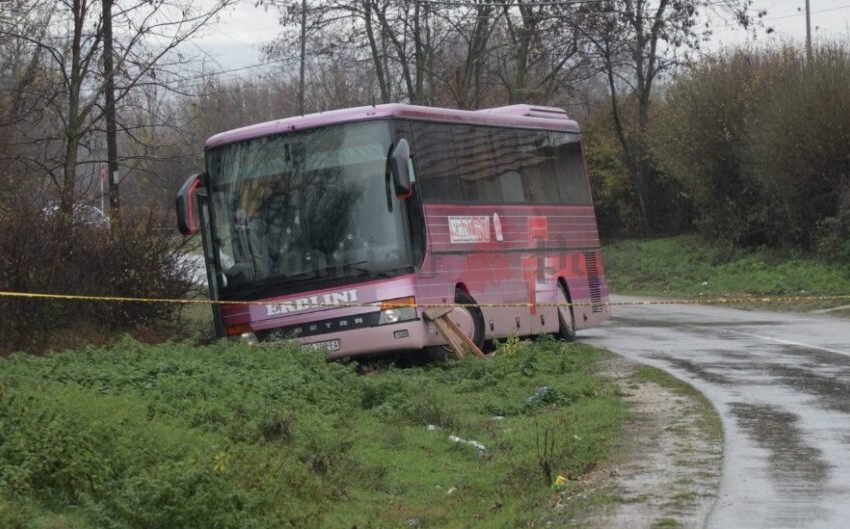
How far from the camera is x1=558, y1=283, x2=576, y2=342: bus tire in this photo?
2181 centimetres

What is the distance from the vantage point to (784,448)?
9.89 metres

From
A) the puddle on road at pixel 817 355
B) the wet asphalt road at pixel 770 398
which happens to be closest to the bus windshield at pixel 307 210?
the wet asphalt road at pixel 770 398

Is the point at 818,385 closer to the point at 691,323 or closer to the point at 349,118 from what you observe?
the point at 349,118

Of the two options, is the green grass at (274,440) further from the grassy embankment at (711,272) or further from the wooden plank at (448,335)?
the grassy embankment at (711,272)

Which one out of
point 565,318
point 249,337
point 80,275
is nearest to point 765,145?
point 565,318

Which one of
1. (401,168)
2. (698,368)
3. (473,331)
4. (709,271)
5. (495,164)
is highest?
(495,164)

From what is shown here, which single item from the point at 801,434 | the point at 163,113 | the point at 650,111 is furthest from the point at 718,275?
the point at 801,434

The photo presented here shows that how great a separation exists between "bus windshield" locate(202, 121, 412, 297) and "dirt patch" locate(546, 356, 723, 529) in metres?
4.92

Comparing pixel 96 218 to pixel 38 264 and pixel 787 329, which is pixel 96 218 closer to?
pixel 38 264

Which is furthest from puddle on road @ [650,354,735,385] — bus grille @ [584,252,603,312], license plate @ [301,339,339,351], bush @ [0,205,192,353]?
bush @ [0,205,192,353]

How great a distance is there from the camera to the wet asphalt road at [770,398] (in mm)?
7918

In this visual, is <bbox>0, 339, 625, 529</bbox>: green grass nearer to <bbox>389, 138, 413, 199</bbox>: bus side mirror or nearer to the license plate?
the license plate

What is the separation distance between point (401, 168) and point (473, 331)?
3414 mm

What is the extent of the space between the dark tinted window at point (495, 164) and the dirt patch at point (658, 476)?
5963 millimetres
